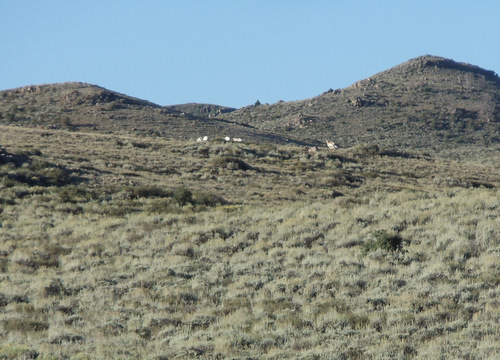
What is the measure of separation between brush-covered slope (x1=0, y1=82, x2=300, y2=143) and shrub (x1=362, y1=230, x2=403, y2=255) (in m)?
49.5

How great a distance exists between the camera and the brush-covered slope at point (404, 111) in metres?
85.0

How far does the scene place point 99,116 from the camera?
7244 cm

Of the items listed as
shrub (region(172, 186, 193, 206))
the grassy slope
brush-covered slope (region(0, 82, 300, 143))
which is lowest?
the grassy slope

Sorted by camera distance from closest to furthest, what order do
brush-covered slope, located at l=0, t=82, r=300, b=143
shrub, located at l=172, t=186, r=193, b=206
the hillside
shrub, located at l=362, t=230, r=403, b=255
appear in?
shrub, located at l=362, t=230, r=403, b=255 → shrub, located at l=172, t=186, r=193, b=206 → brush-covered slope, located at l=0, t=82, r=300, b=143 → the hillside

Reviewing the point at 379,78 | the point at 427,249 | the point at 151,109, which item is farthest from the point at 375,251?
the point at 379,78

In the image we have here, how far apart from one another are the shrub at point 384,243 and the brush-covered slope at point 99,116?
49529mm

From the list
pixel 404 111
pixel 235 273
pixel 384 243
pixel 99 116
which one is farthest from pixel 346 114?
pixel 235 273

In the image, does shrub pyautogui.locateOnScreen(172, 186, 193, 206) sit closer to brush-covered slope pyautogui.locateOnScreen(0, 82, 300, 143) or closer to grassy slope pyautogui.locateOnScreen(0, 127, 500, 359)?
grassy slope pyautogui.locateOnScreen(0, 127, 500, 359)

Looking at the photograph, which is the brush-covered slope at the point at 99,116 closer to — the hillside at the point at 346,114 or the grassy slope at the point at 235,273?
the hillside at the point at 346,114

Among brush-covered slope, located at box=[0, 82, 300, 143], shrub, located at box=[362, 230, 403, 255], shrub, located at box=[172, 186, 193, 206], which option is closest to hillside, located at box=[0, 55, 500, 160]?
brush-covered slope, located at box=[0, 82, 300, 143]

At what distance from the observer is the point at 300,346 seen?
1035 centimetres

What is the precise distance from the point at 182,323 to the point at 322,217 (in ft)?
33.9

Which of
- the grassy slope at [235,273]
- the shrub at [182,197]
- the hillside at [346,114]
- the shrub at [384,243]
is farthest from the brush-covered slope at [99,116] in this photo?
the shrub at [384,243]

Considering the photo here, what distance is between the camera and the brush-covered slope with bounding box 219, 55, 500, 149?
3346 inches
